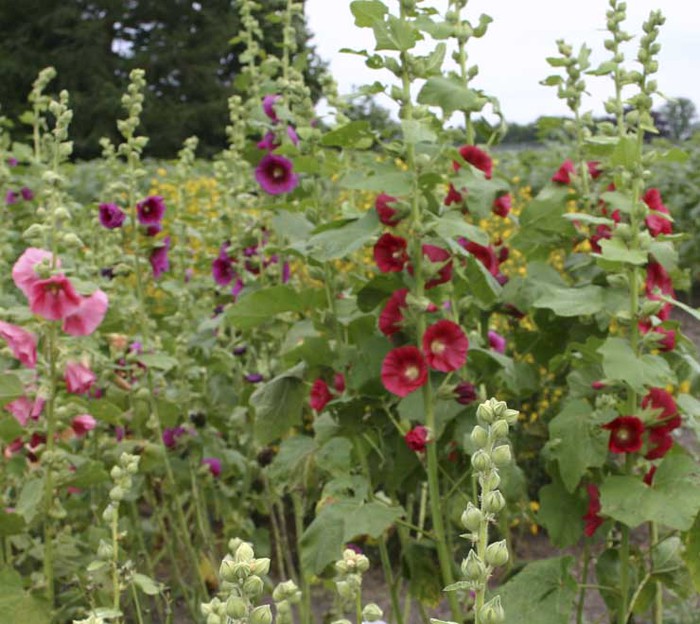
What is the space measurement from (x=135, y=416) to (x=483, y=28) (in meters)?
1.32

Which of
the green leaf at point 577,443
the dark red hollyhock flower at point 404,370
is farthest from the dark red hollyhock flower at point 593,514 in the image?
the dark red hollyhock flower at point 404,370

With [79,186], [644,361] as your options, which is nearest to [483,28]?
[644,361]

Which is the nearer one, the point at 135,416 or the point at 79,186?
the point at 135,416

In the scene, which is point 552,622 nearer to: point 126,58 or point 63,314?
point 63,314

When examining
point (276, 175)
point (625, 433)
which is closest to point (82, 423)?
point (276, 175)

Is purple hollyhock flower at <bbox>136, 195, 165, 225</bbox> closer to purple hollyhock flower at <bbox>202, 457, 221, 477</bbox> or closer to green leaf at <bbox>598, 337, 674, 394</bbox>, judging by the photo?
purple hollyhock flower at <bbox>202, 457, 221, 477</bbox>

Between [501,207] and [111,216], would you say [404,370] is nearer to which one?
[501,207]

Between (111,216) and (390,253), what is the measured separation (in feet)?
3.06

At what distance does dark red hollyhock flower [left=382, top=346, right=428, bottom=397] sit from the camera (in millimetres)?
2020

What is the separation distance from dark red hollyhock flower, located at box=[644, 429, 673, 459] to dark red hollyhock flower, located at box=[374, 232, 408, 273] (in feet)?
1.96

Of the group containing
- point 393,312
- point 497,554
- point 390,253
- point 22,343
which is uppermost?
point 497,554

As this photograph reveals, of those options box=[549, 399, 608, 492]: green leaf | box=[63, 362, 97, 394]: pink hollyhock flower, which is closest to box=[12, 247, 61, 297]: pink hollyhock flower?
box=[63, 362, 97, 394]: pink hollyhock flower

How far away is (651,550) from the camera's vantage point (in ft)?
7.16

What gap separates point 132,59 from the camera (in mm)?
22750
